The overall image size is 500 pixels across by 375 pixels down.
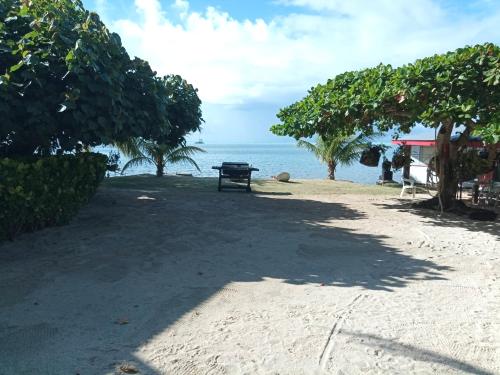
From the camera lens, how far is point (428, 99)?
29.9 ft

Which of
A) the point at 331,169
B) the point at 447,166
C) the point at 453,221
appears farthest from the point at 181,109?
the point at 331,169

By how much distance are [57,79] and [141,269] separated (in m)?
3.31

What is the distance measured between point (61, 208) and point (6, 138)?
1465 millimetres

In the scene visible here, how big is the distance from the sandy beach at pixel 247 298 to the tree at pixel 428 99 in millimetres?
2201

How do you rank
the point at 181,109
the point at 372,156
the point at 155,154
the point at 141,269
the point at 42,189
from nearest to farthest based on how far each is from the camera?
the point at 141,269
the point at 42,189
the point at 372,156
the point at 181,109
the point at 155,154

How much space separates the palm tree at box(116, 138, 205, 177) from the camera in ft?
60.1

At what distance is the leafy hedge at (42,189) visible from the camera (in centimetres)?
615

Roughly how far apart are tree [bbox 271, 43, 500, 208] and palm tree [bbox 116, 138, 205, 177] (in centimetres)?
848

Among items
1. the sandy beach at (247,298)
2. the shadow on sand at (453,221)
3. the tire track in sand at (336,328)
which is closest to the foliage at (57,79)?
the sandy beach at (247,298)

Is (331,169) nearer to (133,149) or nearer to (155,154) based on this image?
(155,154)

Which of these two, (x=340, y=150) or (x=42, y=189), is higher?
(x=340, y=150)

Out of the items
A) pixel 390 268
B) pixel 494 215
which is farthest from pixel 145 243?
pixel 494 215

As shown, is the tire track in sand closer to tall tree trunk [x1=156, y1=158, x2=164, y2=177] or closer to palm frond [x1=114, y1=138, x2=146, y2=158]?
palm frond [x1=114, y1=138, x2=146, y2=158]

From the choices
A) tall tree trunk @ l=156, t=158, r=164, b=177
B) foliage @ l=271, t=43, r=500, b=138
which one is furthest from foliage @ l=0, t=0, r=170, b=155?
tall tree trunk @ l=156, t=158, r=164, b=177
